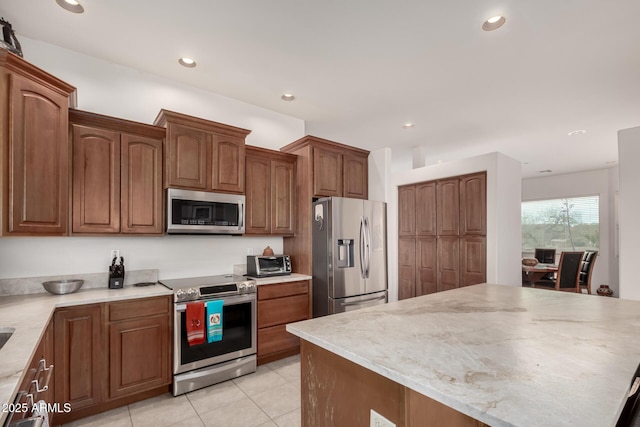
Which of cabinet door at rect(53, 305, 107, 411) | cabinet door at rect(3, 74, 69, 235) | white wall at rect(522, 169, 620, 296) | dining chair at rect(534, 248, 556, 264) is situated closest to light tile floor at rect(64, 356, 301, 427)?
cabinet door at rect(53, 305, 107, 411)

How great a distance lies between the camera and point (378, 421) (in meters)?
1.05

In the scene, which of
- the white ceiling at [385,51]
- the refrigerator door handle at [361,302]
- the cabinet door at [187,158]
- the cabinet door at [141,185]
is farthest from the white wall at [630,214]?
the cabinet door at [141,185]

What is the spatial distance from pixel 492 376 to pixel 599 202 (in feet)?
28.6

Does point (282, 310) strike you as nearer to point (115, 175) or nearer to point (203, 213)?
point (203, 213)

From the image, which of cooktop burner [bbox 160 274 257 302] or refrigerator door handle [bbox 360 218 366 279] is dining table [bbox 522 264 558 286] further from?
cooktop burner [bbox 160 274 257 302]

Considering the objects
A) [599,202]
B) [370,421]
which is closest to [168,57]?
[370,421]

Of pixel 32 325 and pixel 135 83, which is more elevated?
pixel 135 83

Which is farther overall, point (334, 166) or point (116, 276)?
point (334, 166)

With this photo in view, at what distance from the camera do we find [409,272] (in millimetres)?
5199

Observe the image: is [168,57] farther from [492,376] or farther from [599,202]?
[599,202]

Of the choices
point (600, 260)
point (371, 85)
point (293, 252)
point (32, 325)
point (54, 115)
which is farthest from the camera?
point (600, 260)

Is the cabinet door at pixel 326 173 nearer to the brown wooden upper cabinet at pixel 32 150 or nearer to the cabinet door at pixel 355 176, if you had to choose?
the cabinet door at pixel 355 176

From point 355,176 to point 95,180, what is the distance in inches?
109

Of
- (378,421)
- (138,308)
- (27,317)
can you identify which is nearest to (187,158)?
(138,308)
